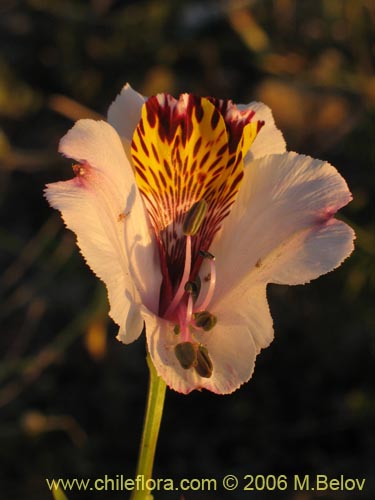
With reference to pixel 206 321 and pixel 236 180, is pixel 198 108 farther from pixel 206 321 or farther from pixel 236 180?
pixel 206 321

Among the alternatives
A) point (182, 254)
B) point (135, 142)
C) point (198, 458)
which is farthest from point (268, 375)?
point (135, 142)

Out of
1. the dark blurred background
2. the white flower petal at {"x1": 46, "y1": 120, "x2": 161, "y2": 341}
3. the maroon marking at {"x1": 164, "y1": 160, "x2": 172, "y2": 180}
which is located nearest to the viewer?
the white flower petal at {"x1": 46, "y1": 120, "x2": 161, "y2": 341}

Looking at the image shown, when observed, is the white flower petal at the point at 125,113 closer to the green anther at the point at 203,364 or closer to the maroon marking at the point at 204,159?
the maroon marking at the point at 204,159

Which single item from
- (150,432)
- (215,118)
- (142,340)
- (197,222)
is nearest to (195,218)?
(197,222)

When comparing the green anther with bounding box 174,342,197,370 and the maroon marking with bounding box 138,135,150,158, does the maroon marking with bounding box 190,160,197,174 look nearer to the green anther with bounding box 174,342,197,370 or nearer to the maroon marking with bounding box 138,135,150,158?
the maroon marking with bounding box 138,135,150,158

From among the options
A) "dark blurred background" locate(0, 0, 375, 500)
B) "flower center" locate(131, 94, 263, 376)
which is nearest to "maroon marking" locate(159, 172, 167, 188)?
"flower center" locate(131, 94, 263, 376)

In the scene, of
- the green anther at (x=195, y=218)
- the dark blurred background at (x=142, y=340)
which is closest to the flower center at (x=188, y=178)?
the green anther at (x=195, y=218)

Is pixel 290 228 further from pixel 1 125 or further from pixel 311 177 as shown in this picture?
pixel 1 125
